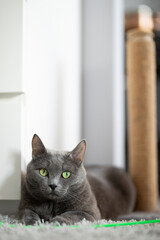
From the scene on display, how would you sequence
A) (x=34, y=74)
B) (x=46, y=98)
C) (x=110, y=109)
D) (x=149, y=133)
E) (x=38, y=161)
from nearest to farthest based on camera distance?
(x=38, y=161)
(x=34, y=74)
(x=46, y=98)
(x=149, y=133)
(x=110, y=109)

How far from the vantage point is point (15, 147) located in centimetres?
105

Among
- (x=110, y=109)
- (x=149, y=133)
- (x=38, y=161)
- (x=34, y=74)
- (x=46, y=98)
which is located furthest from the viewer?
(x=110, y=109)

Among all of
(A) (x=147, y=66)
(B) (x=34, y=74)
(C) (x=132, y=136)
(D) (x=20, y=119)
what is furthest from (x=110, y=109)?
(D) (x=20, y=119)

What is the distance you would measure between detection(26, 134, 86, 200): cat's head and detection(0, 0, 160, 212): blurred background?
8 cm

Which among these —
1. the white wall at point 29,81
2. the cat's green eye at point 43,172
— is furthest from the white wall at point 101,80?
the cat's green eye at point 43,172

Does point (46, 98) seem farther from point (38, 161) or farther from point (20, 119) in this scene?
point (38, 161)

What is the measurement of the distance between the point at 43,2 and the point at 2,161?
69 cm

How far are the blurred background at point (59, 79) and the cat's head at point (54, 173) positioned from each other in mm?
83

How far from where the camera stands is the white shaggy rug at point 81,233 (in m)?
0.72

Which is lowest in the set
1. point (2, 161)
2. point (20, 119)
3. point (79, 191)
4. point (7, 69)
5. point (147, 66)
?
point (79, 191)

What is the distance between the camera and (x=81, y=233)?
75 cm

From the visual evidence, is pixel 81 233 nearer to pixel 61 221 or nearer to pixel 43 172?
pixel 61 221

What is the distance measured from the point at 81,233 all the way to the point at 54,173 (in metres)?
0.25

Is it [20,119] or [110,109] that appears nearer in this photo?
[20,119]
